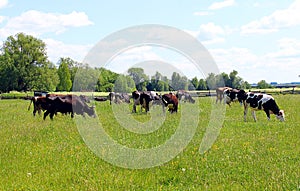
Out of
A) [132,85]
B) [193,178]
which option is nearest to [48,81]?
[132,85]

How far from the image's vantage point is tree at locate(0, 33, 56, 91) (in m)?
78.3

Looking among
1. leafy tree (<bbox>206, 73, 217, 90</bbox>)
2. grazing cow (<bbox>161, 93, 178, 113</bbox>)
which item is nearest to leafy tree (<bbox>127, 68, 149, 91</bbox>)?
grazing cow (<bbox>161, 93, 178, 113</bbox>)

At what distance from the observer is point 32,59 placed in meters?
82.2

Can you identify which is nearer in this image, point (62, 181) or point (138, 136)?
point (62, 181)

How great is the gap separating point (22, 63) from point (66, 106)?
2449 inches

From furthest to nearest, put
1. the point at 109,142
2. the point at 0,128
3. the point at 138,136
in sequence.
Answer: the point at 0,128
the point at 138,136
the point at 109,142

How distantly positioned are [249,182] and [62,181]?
4.05 metres

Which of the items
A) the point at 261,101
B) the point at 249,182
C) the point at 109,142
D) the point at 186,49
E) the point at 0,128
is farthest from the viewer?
the point at 261,101

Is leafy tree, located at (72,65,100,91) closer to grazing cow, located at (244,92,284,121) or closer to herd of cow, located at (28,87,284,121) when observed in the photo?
herd of cow, located at (28,87,284,121)

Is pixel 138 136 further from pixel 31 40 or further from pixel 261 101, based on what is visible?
pixel 31 40

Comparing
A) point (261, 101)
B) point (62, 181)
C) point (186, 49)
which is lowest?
point (62, 181)

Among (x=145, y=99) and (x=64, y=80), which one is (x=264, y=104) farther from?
(x=64, y=80)

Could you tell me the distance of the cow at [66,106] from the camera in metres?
22.0

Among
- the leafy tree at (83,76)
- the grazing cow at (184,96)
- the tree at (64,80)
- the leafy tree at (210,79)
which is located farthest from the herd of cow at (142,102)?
the tree at (64,80)
